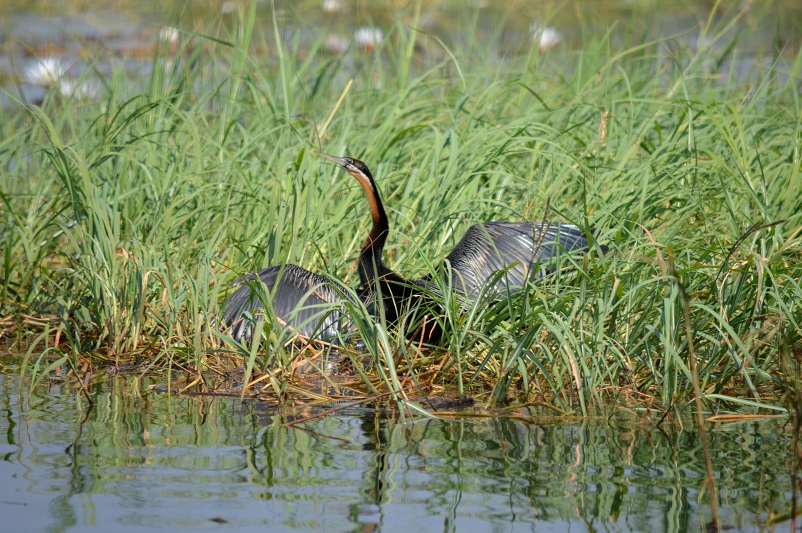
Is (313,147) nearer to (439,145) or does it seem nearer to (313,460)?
(439,145)

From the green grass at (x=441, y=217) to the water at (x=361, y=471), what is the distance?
0.75 feet

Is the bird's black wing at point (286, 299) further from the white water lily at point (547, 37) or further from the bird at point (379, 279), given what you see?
the white water lily at point (547, 37)

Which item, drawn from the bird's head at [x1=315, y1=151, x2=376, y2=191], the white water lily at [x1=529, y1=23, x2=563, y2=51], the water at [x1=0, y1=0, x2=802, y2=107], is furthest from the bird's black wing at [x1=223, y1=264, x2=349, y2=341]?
the water at [x1=0, y1=0, x2=802, y2=107]

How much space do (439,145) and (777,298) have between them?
6.68 feet

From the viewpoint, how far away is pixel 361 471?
3121mm

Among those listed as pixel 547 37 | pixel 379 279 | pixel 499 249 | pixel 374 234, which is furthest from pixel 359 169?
pixel 547 37

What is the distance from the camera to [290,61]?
6.17 m

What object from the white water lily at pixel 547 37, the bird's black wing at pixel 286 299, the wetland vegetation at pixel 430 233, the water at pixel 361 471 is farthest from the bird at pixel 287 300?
the white water lily at pixel 547 37

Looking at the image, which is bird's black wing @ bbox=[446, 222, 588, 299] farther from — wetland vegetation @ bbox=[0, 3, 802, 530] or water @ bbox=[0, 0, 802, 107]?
water @ bbox=[0, 0, 802, 107]

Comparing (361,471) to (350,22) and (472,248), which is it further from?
(350,22)

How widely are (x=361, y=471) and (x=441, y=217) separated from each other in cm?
224

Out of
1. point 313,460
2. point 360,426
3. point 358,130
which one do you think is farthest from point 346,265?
point 313,460

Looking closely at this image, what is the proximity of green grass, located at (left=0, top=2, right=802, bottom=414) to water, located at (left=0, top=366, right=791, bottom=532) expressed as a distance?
0.75 ft

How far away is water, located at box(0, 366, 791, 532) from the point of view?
2.77m
